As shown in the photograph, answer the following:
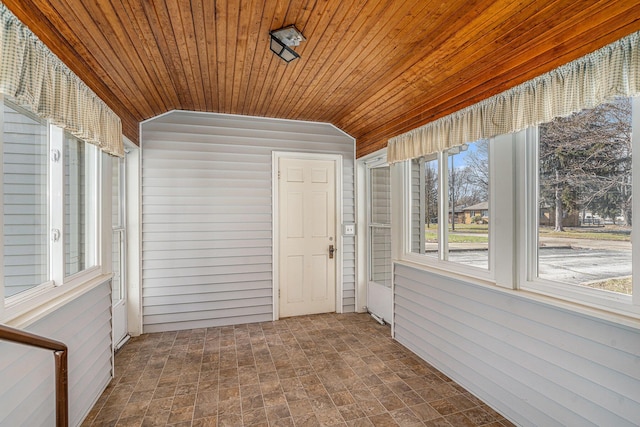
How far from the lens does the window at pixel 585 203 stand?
162cm

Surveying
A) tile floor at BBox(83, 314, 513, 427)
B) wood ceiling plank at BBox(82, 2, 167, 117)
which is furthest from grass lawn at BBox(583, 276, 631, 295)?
wood ceiling plank at BBox(82, 2, 167, 117)

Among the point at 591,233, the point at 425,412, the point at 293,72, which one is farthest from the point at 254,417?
the point at 293,72

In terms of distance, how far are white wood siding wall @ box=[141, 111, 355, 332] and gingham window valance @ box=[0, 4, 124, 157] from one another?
1.31m

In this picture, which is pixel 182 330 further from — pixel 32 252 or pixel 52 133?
pixel 52 133

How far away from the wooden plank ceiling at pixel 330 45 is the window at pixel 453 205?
43cm

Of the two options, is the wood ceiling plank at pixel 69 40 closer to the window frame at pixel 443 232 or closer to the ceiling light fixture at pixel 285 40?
the ceiling light fixture at pixel 285 40

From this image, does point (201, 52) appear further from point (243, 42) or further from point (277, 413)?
point (277, 413)

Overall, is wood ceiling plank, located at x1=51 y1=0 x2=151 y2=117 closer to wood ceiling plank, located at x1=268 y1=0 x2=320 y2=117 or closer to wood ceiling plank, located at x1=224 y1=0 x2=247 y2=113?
wood ceiling plank, located at x1=224 y1=0 x2=247 y2=113

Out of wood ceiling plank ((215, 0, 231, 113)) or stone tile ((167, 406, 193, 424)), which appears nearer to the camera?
wood ceiling plank ((215, 0, 231, 113))

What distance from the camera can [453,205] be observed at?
2805 millimetres

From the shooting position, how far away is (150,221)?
11.7 feet

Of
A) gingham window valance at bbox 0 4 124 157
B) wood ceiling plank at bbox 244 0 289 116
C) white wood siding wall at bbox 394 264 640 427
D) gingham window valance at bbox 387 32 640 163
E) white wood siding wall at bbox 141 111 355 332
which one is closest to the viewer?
gingham window valance at bbox 0 4 124 157

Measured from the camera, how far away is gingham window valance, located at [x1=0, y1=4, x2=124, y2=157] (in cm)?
134

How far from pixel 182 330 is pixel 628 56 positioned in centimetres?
430
